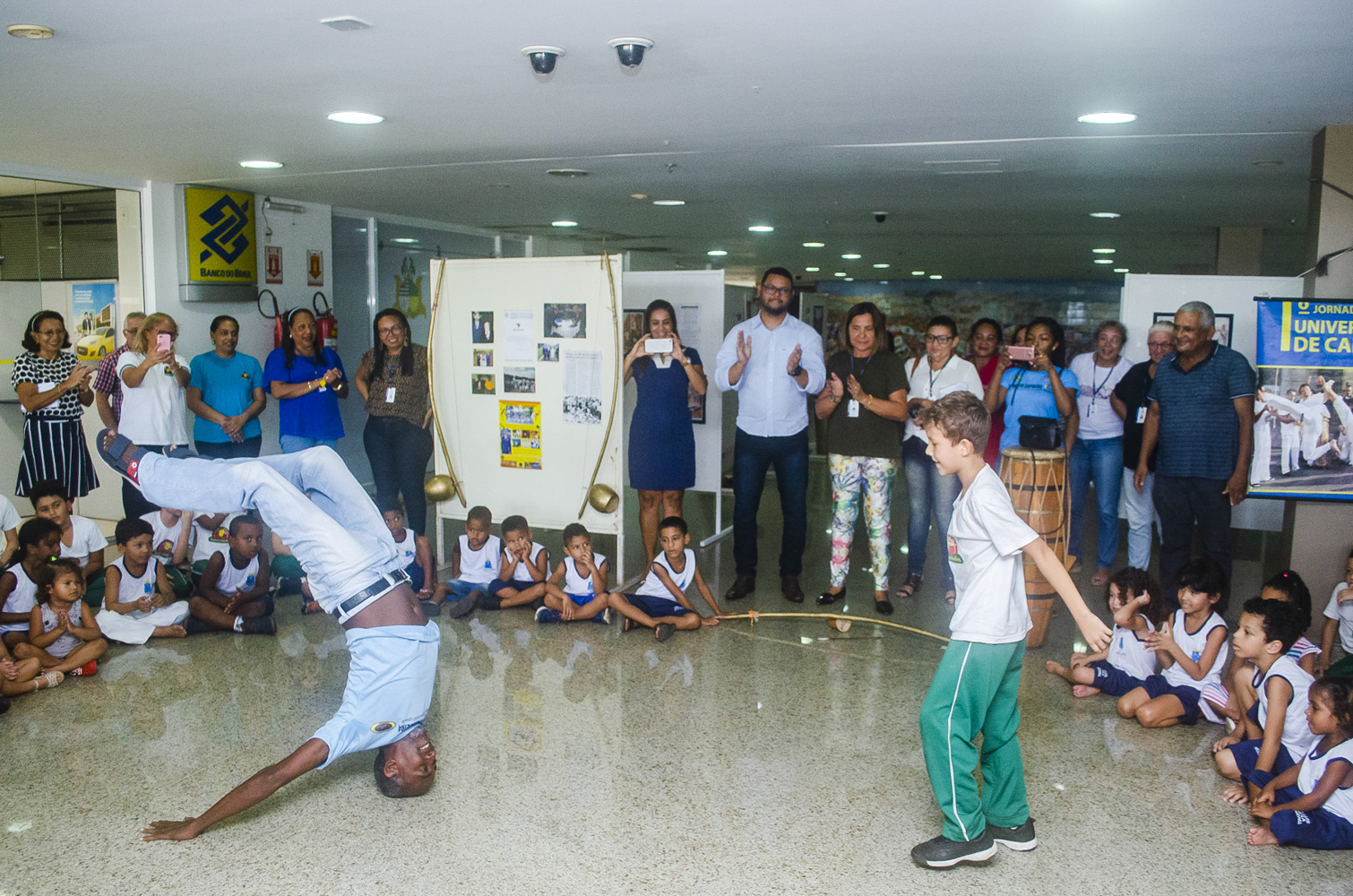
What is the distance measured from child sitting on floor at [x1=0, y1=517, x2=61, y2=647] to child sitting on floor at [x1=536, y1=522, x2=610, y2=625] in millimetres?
2295

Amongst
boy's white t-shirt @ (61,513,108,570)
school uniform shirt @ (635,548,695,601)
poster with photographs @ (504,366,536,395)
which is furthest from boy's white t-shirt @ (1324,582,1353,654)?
boy's white t-shirt @ (61,513,108,570)

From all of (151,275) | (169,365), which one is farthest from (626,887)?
(151,275)

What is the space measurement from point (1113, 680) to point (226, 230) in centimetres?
623

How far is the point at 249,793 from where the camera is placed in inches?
121

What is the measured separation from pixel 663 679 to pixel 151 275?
15.1 feet

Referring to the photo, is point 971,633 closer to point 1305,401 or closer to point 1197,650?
point 1197,650

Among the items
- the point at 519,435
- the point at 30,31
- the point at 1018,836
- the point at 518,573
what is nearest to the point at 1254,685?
the point at 1018,836

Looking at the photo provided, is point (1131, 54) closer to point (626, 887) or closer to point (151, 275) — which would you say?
point (626, 887)

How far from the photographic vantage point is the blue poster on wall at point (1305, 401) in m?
4.65

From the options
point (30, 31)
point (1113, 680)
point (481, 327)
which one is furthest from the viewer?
point (481, 327)

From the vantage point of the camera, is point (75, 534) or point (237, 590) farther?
point (237, 590)

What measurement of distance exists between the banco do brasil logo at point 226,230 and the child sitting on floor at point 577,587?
137 inches

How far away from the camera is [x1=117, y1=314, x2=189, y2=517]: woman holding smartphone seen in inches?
229

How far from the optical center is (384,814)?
331cm
